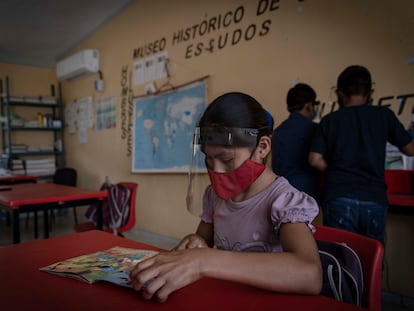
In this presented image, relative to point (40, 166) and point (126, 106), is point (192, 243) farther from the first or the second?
point (40, 166)

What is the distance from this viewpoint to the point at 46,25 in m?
4.54

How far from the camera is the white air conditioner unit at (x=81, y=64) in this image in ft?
15.7

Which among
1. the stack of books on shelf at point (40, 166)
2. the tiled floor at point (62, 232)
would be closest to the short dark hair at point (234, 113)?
the tiled floor at point (62, 232)

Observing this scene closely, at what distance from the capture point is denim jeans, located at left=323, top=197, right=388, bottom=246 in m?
1.66

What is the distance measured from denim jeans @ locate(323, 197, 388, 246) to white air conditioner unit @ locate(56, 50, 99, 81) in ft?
13.3

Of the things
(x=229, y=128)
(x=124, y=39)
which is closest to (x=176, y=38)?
(x=124, y=39)

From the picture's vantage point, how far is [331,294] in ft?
2.63

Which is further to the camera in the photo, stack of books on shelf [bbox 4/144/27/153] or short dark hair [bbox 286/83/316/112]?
stack of books on shelf [bbox 4/144/27/153]

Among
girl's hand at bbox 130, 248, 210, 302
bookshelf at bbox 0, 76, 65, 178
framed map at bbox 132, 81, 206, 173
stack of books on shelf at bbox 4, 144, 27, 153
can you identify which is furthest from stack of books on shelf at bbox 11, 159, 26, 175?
girl's hand at bbox 130, 248, 210, 302

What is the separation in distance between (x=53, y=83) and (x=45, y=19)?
1771 mm

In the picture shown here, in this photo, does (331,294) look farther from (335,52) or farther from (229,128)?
(335,52)

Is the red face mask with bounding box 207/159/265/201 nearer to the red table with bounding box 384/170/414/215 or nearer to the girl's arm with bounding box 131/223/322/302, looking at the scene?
the girl's arm with bounding box 131/223/322/302

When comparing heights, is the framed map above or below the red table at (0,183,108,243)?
above

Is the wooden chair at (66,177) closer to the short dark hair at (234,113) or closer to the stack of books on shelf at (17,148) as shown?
the stack of books on shelf at (17,148)
